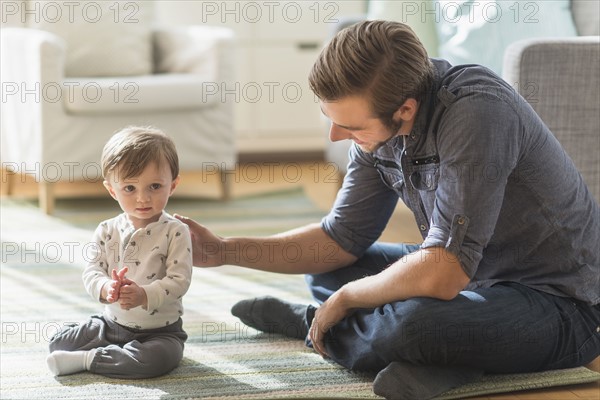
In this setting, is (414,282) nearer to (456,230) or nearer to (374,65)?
(456,230)

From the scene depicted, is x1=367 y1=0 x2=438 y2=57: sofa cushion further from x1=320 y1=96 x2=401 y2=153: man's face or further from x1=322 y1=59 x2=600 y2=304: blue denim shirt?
x1=320 y1=96 x2=401 y2=153: man's face

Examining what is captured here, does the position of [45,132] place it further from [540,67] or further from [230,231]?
[540,67]

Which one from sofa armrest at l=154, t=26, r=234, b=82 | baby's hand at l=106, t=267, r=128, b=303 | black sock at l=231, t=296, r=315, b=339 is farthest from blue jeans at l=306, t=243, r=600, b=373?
sofa armrest at l=154, t=26, r=234, b=82

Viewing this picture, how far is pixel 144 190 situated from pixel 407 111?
1.64ft

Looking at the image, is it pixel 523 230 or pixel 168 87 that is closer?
pixel 523 230

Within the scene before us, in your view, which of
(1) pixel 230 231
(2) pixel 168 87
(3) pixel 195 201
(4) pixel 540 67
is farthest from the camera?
(3) pixel 195 201

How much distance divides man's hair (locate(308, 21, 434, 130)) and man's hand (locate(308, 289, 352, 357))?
0.37 meters

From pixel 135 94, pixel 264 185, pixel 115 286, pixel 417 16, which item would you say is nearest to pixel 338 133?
pixel 115 286

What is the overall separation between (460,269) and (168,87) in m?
1.91

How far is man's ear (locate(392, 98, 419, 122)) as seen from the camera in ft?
5.24

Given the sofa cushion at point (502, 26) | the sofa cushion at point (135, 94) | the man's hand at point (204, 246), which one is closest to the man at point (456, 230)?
the man's hand at point (204, 246)

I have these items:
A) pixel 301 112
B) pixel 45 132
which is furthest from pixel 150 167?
pixel 301 112

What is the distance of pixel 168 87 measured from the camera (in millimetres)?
3254

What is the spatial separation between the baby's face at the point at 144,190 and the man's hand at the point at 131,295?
14cm
